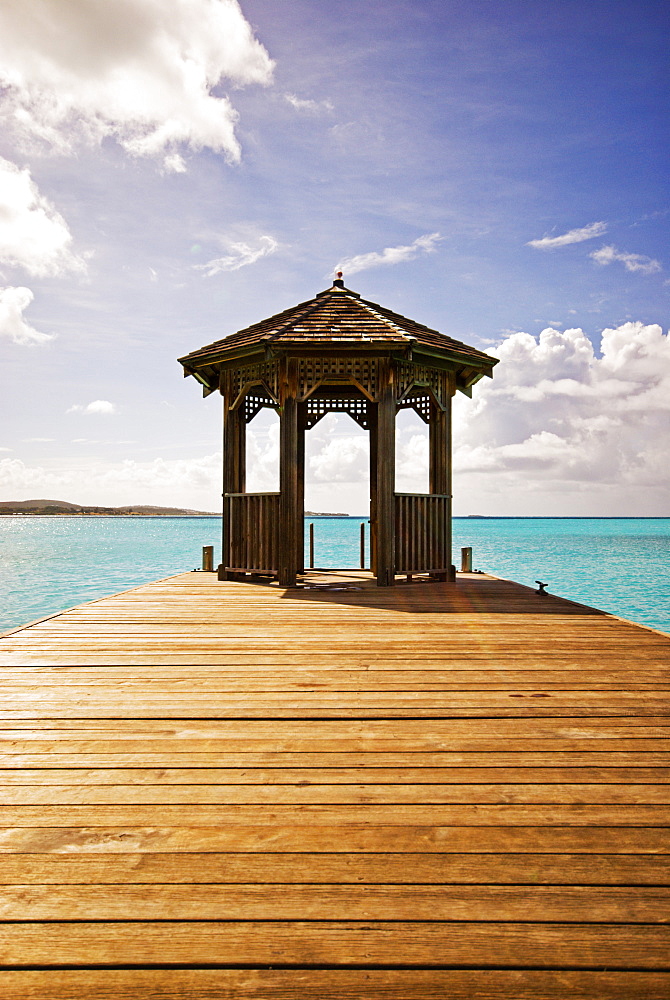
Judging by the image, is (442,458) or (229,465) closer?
(442,458)

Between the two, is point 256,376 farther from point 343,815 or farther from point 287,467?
point 343,815

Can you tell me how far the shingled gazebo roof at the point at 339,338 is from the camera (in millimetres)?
7875

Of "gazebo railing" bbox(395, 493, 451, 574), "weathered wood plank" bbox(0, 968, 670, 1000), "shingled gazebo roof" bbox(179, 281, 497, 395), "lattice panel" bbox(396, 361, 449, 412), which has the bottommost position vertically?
"weathered wood plank" bbox(0, 968, 670, 1000)

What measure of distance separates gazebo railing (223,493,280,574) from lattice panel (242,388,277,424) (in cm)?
151

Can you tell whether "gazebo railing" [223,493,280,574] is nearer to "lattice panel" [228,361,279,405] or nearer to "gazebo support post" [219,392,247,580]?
"gazebo support post" [219,392,247,580]

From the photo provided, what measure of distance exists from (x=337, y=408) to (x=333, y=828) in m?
8.92

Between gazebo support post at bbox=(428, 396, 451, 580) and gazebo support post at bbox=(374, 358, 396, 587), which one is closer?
gazebo support post at bbox=(374, 358, 396, 587)

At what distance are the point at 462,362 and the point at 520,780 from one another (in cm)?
726

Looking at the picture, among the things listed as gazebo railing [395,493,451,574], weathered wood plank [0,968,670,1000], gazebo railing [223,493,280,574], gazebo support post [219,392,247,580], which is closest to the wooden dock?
weathered wood plank [0,968,670,1000]

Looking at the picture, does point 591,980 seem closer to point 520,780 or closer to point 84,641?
point 520,780

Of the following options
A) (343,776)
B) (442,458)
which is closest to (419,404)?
(442,458)

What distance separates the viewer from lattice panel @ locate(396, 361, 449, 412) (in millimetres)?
8273

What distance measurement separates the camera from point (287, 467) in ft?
27.1

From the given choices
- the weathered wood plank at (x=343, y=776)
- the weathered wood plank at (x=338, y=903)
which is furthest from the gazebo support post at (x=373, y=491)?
the weathered wood plank at (x=338, y=903)
